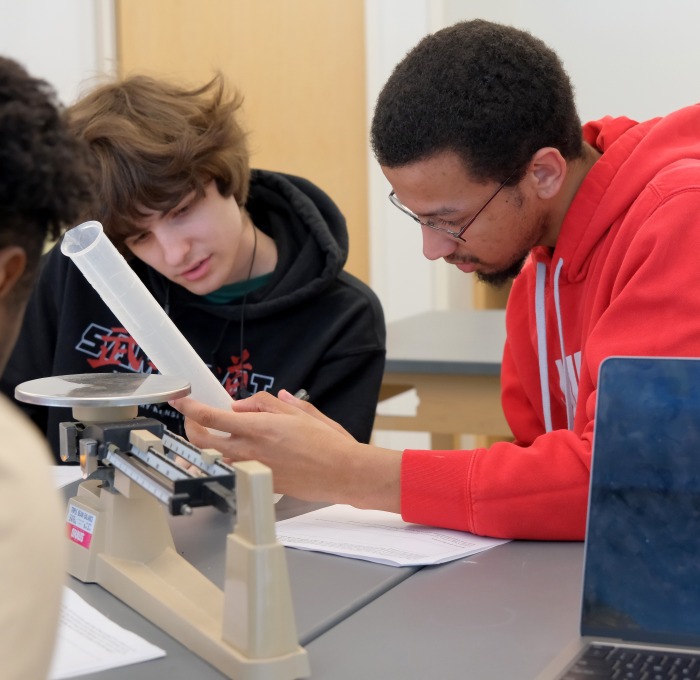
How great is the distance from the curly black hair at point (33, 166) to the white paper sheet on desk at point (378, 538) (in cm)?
58

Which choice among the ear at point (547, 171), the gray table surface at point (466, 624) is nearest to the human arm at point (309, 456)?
the gray table surface at point (466, 624)

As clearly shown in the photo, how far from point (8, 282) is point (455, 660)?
49cm

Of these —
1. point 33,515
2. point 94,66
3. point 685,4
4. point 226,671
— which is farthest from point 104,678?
point 685,4

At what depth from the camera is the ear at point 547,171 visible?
140cm

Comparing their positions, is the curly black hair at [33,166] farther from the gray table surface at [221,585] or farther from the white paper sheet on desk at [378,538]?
the white paper sheet on desk at [378,538]

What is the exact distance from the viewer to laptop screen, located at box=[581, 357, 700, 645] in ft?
3.06

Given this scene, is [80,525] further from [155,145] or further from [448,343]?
[448,343]

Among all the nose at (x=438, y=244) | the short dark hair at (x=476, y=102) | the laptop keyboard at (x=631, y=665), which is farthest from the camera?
the nose at (x=438, y=244)

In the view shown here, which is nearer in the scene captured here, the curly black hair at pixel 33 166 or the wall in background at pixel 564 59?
the curly black hair at pixel 33 166

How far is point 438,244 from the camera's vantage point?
57.2 inches

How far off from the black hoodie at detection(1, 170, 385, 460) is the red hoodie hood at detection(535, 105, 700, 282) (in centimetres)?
49

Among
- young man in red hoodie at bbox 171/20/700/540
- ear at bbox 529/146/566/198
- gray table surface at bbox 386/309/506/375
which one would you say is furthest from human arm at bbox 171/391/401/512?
gray table surface at bbox 386/309/506/375

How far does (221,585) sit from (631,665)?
42 cm

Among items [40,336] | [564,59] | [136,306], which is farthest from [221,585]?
[564,59]
